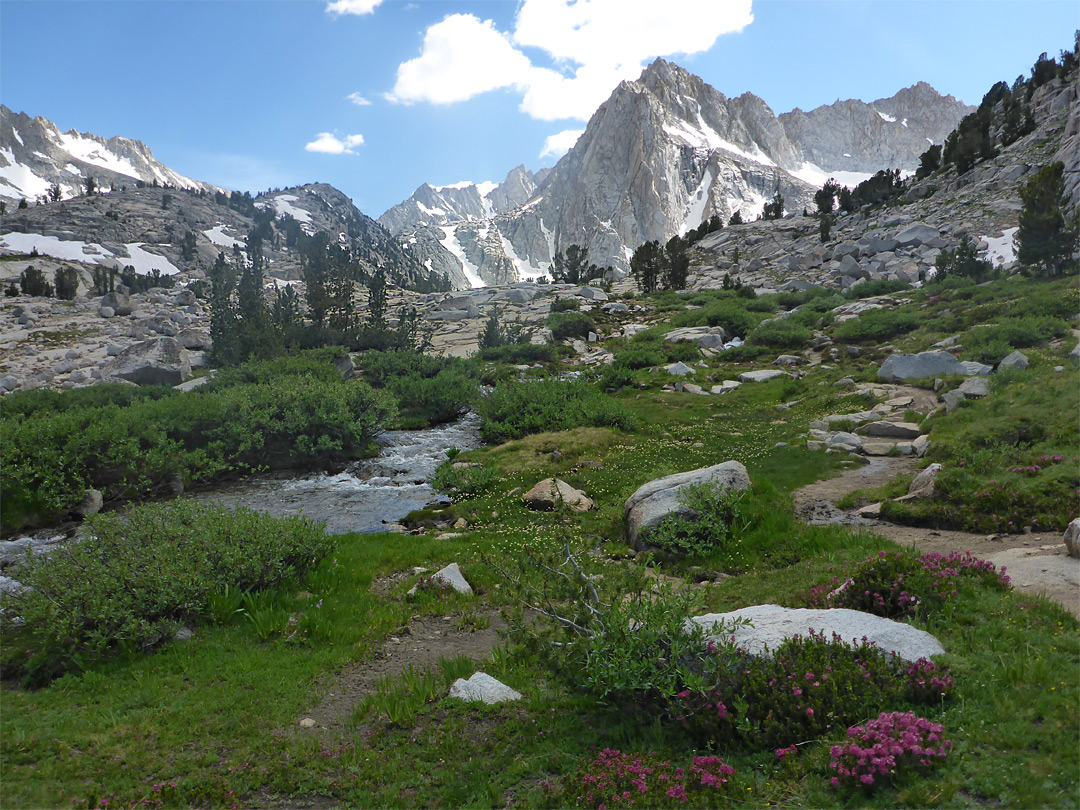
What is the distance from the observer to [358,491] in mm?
17484

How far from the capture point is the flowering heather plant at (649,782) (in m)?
4.50

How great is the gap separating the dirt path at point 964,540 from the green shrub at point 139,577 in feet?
33.6

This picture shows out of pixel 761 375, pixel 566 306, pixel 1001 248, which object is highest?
pixel 1001 248

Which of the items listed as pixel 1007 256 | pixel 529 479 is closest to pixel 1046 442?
pixel 529 479

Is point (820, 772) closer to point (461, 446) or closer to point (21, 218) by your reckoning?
point (461, 446)

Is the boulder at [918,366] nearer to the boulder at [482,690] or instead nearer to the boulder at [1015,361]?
the boulder at [1015,361]

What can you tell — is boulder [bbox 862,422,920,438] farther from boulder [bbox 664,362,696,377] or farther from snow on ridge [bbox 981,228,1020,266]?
snow on ridge [bbox 981,228,1020,266]

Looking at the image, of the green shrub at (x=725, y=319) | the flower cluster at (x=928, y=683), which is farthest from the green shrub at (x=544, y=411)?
the green shrub at (x=725, y=319)

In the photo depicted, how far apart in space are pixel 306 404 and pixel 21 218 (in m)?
138

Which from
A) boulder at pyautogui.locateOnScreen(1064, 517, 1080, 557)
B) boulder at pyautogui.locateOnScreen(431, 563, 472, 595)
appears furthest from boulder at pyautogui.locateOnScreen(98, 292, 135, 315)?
boulder at pyautogui.locateOnScreen(1064, 517, 1080, 557)

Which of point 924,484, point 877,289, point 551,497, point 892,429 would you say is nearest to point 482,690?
point 551,497

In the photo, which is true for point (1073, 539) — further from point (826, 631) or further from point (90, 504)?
point (90, 504)

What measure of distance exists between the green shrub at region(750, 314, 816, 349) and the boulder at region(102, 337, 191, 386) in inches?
1286

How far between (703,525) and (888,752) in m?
6.45
